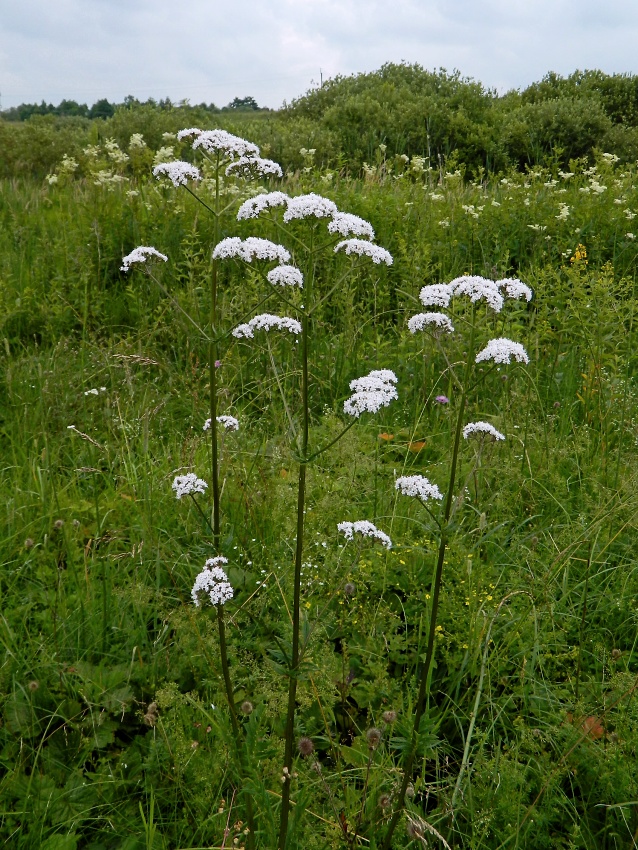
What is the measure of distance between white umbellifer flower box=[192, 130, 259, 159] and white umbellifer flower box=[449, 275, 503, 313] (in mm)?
926

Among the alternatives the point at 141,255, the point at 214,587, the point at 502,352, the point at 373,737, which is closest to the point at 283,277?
the point at 141,255

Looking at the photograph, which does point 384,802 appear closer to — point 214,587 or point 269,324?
point 214,587

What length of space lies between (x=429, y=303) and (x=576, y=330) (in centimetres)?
353

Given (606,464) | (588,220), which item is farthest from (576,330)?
(588,220)

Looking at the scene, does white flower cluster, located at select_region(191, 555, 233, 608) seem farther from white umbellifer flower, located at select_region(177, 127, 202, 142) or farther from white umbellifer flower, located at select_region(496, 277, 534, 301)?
white umbellifer flower, located at select_region(177, 127, 202, 142)

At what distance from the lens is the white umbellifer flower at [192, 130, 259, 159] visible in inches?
91.0

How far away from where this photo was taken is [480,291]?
6.50ft

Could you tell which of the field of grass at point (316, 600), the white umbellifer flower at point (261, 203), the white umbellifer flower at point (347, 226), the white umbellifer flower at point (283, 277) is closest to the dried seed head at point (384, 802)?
the field of grass at point (316, 600)

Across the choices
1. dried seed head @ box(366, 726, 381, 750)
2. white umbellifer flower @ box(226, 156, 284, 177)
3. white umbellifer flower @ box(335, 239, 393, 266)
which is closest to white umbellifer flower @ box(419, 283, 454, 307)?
white umbellifer flower @ box(335, 239, 393, 266)

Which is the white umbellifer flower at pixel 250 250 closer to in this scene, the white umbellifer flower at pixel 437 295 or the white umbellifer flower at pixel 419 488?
the white umbellifer flower at pixel 437 295

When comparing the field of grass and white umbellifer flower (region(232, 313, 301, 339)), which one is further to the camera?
white umbellifer flower (region(232, 313, 301, 339))

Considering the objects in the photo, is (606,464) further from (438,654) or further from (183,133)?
(183,133)

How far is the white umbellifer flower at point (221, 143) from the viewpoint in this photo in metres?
2.31

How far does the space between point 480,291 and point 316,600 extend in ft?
5.05
